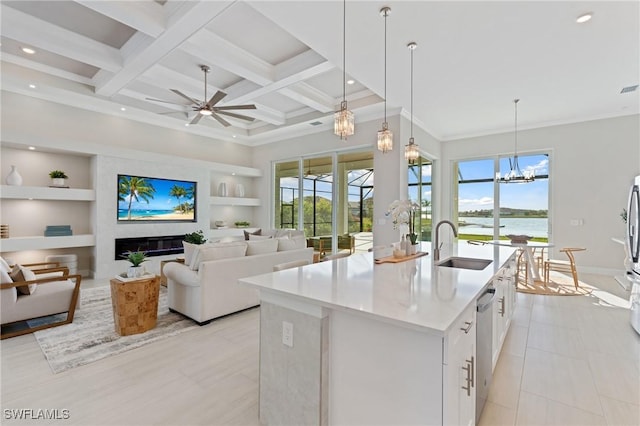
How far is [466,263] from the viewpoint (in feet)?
8.93

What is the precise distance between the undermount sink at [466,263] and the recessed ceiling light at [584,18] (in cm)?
278

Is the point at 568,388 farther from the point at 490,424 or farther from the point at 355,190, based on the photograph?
the point at 355,190

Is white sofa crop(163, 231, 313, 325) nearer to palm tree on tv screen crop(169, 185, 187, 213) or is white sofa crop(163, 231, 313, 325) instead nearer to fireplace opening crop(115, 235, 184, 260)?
fireplace opening crop(115, 235, 184, 260)

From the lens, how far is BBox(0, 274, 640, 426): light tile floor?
1.90 metres

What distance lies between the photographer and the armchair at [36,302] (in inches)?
114

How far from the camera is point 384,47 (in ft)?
11.9

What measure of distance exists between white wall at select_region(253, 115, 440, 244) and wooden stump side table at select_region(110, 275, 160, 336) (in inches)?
176

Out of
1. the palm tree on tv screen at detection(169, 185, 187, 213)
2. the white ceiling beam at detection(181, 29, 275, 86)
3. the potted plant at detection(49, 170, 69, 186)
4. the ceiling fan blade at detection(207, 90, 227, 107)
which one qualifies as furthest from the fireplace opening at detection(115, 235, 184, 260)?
the white ceiling beam at detection(181, 29, 275, 86)

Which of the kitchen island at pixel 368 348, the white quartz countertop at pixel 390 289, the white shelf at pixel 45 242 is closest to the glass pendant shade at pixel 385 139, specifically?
the white quartz countertop at pixel 390 289

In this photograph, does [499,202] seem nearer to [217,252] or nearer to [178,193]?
[217,252]

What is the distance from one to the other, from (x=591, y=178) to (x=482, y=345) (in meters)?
6.60

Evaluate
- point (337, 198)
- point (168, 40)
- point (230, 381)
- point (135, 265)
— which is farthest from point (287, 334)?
point (337, 198)

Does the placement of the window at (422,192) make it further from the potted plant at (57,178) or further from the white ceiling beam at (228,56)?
the potted plant at (57,178)

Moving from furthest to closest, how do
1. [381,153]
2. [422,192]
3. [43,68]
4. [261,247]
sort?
[422,192]
[381,153]
[43,68]
[261,247]
